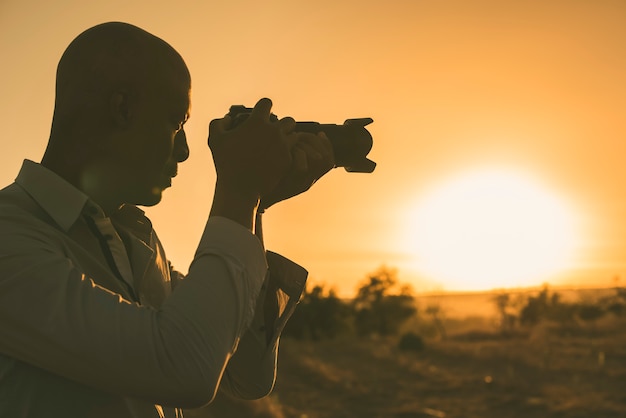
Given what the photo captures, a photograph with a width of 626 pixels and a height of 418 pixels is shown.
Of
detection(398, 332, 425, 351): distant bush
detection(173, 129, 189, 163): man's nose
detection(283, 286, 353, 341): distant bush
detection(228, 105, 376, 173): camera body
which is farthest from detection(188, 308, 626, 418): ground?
detection(173, 129, 189, 163): man's nose

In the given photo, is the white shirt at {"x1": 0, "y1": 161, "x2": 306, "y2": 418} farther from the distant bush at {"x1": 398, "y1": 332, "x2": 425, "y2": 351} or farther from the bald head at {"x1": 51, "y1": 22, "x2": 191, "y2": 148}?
the distant bush at {"x1": 398, "y1": 332, "x2": 425, "y2": 351}

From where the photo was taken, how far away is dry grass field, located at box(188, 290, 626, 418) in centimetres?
1448

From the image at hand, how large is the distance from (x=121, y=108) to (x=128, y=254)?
328mm

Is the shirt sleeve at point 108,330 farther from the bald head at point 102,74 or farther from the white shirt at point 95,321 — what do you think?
the bald head at point 102,74

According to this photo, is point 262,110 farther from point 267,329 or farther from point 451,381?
point 451,381

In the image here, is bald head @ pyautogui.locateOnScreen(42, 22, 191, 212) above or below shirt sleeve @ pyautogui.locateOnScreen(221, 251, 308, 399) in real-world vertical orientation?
above

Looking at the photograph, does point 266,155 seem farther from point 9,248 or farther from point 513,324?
point 513,324

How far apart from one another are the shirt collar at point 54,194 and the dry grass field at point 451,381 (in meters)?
9.91

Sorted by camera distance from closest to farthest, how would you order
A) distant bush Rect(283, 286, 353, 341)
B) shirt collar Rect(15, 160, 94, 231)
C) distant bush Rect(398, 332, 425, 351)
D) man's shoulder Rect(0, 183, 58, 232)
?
man's shoulder Rect(0, 183, 58, 232) → shirt collar Rect(15, 160, 94, 231) → distant bush Rect(398, 332, 425, 351) → distant bush Rect(283, 286, 353, 341)

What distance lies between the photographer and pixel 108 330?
125 centimetres

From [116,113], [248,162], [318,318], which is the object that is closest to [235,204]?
[248,162]

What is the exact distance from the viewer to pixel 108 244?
1.53 metres

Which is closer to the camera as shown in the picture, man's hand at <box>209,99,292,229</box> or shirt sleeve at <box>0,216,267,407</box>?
shirt sleeve at <box>0,216,267,407</box>

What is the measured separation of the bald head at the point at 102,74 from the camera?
1520 millimetres
